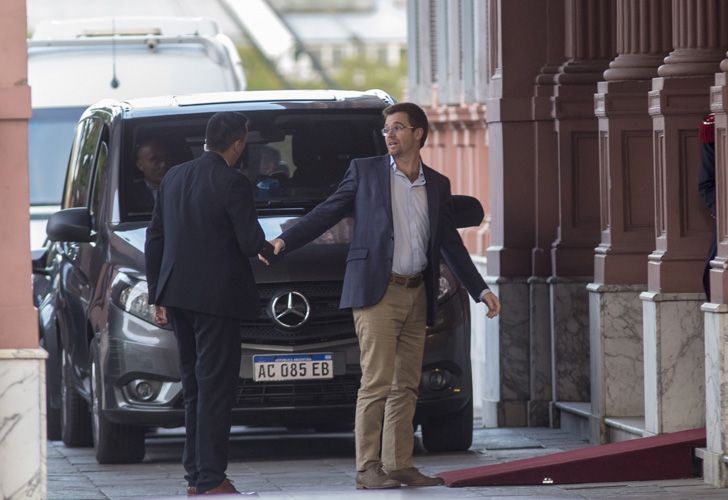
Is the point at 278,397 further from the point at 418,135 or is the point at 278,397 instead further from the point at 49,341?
the point at 49,341

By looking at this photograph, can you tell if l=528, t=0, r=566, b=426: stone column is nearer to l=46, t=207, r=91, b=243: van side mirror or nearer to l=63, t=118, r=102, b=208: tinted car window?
l=63, t=118, r=102, b=208: tinted car window

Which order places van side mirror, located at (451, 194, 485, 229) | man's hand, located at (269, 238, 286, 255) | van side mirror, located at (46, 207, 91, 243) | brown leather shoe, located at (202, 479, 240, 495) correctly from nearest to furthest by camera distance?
brown leather shoe, located at (202, 479, 240, 495) → man's hand, located at (269, 238, 286, 255) → van side mirror, located at (451, 194, 485, 229) → van side mirror, located at (46, 207, 91, 243)

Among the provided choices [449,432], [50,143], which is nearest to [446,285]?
[449,432]

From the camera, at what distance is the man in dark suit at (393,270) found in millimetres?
10984

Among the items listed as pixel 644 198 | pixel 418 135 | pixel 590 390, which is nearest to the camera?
pixel 418 135

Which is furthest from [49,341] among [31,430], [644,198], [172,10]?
[172,10]

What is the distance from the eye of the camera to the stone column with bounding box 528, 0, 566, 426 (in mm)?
15203

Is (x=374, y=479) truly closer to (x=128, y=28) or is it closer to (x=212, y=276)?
(x=212, y=276)

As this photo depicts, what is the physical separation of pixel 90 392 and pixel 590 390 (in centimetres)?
324

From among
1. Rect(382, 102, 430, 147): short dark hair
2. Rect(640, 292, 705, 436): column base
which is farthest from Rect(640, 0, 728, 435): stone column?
Rect(382, 102, 430, 147): short dark hair

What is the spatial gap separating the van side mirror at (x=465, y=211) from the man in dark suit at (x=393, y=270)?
62 cm

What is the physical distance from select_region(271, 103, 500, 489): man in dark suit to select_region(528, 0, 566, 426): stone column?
403 cm

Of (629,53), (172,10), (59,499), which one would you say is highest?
(172,10)

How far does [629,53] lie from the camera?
13.6 m
